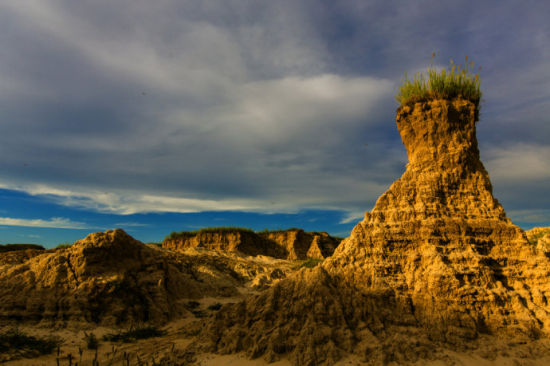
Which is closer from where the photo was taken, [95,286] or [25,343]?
[25,343]

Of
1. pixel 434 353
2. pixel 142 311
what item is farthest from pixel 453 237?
pixel 142 311

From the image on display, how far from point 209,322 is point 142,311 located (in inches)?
168

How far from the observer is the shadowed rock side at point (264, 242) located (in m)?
36.2

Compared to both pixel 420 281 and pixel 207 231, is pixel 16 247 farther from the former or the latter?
pixel 420 281

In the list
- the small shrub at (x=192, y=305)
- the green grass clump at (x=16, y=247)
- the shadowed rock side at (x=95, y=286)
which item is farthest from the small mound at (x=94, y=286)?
the green grass clump at (x=16, y=247)

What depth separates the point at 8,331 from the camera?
8430 mm

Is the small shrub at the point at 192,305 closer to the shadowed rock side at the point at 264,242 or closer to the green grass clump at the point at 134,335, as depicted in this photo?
the green grass clump at the point at 134,335

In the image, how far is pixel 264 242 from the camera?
3959 centimetres

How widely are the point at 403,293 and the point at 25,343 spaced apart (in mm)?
9254

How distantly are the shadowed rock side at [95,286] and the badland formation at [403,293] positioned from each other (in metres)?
0.05

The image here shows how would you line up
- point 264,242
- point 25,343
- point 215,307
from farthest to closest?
point 264,242 < point 215,307 < point 25,343

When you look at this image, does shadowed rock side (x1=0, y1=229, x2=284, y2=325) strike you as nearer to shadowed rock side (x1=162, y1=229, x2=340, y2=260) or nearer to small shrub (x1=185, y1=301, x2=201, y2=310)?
small shrub (x1=185, y1=301, x2=201, y2=310)

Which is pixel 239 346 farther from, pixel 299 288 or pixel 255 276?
pixel 255 276

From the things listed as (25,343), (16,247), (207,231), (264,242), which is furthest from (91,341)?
(264,242)
